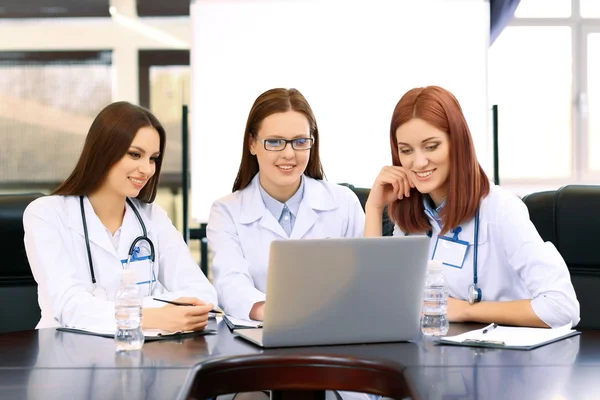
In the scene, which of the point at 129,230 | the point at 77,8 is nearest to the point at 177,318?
the point at 129,230

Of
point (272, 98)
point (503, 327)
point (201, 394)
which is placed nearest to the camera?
point (201, 394)

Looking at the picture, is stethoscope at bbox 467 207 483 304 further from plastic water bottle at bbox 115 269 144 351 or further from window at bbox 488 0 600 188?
window at bbox 488 0 600 188

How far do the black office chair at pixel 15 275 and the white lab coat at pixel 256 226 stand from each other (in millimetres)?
619

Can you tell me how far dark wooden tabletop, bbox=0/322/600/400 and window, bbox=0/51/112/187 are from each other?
4274mm

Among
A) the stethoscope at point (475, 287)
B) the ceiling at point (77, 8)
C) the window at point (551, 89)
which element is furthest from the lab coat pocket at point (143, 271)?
the window at point (551, 89)

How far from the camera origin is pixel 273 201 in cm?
250

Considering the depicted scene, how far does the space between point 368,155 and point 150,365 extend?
3.06 metres

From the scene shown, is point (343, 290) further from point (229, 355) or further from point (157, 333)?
point (157, 333)

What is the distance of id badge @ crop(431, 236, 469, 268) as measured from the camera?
205 cm

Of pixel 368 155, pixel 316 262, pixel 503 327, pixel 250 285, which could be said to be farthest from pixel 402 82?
pixel 316 262

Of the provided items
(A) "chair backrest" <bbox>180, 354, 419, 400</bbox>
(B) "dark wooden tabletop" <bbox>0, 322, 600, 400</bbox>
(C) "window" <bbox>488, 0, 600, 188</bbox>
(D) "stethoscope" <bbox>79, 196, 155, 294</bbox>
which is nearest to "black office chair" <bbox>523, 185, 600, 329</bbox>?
(B) "dark wooden tabletop" <bbox>0, 322, 600, 400</bbox>

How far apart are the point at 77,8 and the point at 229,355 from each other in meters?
5.01

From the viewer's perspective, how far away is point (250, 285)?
2.22 m

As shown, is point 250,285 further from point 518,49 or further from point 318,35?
point 518,49
